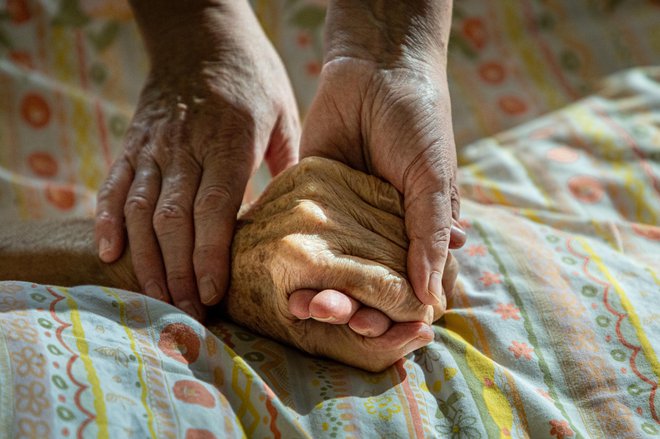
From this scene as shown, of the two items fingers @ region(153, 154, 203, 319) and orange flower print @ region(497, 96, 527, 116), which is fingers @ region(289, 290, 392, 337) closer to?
fingers @ region(153, 154, 203, 319)

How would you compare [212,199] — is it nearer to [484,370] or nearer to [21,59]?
[484,370]

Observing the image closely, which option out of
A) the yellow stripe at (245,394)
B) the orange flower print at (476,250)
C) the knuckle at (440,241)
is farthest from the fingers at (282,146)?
the yellow stripe at (245,394)

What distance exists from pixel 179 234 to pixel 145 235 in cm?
6

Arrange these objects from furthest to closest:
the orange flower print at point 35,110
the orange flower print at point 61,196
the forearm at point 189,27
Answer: the orange flower print at point 35,110 → the orange flower print at point 61,196 → the forearm at point 189,27

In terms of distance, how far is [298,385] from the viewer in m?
0.96

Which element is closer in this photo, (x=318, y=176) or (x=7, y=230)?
(x=318, y=176)

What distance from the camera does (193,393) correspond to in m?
0.83

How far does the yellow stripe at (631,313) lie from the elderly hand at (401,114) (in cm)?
28

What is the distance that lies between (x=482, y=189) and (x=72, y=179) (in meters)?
0.99

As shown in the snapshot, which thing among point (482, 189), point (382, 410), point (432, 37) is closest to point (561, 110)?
point (482, 189)

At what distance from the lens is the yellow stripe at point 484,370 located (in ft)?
3.03

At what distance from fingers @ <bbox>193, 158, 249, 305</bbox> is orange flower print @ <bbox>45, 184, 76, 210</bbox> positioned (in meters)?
0.65

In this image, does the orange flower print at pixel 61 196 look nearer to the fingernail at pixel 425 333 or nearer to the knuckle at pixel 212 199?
the knuckle at pixel 212 199

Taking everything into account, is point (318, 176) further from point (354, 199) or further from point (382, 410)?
point (382, 410)
